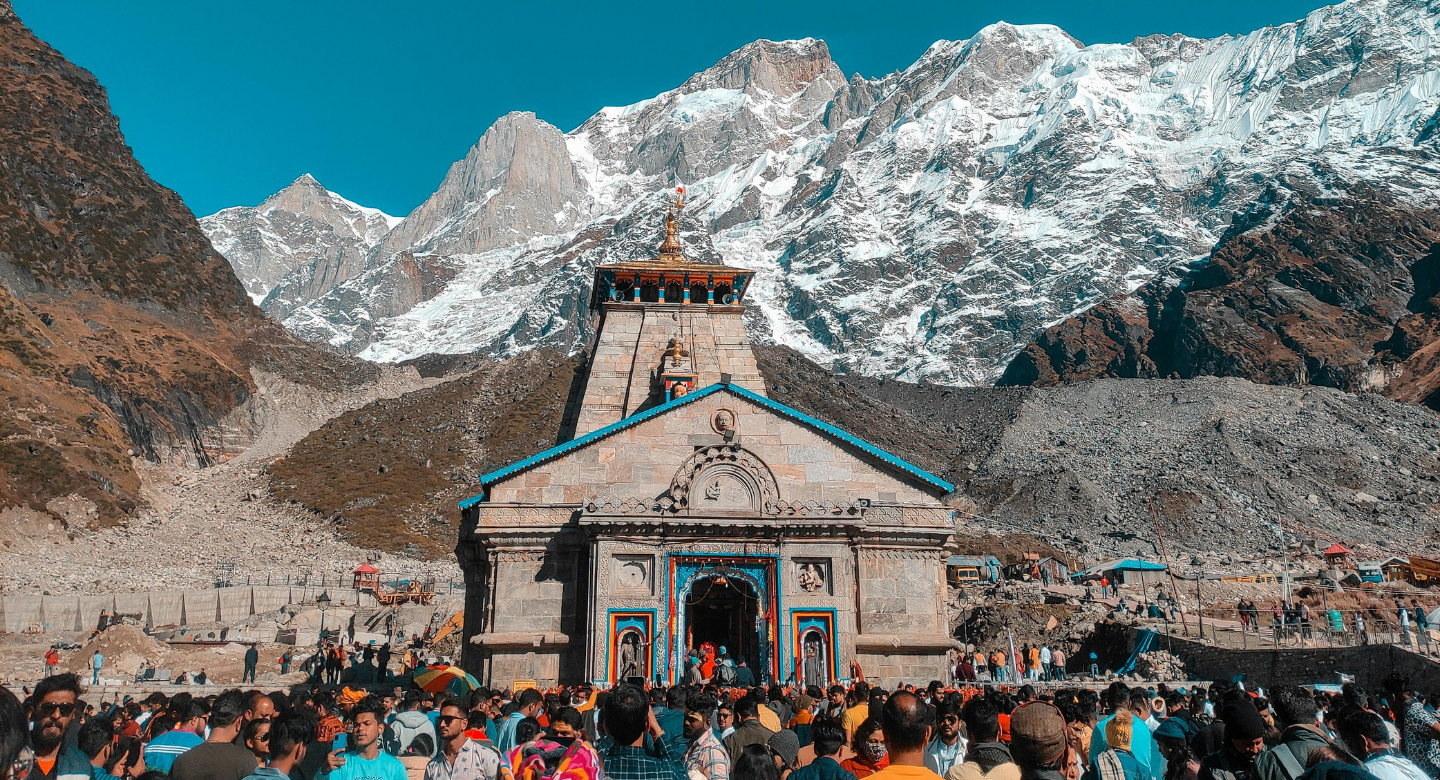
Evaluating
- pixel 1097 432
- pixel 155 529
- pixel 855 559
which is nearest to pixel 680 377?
pixel 855 559

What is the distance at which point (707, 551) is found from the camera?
22.8m

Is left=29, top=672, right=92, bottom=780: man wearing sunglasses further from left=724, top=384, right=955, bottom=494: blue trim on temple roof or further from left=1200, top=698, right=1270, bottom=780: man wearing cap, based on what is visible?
left=724, top=384, right=955, bottom=494: blue trim on temple roof

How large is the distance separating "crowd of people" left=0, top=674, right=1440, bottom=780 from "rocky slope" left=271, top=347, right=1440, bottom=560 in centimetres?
6410

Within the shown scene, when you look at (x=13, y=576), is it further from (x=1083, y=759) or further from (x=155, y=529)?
(x=1083, y=759)

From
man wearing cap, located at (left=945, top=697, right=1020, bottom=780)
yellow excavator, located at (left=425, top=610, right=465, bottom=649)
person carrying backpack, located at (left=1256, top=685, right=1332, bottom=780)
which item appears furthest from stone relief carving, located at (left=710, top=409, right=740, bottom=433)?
yellow excavator, located at (left=425, top=610, right=465, bottom=649)

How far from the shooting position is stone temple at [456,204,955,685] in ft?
73.4

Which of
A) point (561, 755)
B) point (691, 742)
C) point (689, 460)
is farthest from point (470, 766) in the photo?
point (689, 460)

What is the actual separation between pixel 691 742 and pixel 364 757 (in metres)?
2.30

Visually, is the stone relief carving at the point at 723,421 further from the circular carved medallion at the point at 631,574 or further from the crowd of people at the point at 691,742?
the crowd of people at the point at 691,742

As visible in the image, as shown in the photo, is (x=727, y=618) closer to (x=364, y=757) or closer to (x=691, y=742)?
(x=691, y=742)

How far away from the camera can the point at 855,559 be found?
23.6 metres

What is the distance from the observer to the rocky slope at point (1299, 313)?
5394 inches

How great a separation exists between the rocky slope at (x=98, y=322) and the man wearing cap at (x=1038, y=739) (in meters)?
75.8

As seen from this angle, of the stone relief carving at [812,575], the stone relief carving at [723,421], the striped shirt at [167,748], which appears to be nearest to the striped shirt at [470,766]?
the striped shirt at [167,748]
